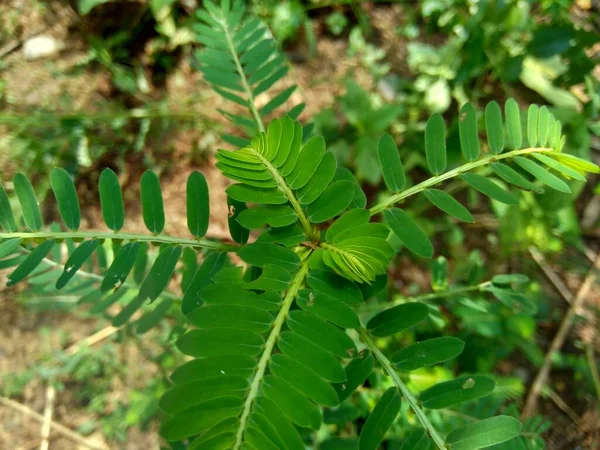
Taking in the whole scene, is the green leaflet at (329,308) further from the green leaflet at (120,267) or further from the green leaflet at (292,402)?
the green leaflet at (120,267)

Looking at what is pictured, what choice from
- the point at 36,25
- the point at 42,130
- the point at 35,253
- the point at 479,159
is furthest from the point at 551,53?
the point at 36,25

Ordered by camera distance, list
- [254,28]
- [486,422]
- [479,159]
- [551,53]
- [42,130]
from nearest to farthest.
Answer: [486,422], [479,159], [254,28], [551,53], [42,130]

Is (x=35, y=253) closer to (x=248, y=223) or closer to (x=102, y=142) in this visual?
(x=248, y=223)

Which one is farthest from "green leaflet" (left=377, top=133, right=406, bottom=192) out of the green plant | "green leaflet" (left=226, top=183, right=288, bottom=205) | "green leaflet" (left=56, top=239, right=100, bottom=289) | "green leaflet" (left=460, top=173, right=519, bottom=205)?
"green leaflet" (left=56, top=239, right=100, bottom=289)

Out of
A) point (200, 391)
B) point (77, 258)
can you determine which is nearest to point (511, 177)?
point (200, 391)

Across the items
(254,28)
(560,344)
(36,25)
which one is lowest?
(560,344)

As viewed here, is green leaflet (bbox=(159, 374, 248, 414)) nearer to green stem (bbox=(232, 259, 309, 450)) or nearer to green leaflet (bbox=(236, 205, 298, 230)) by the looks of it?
green stem (bbox=(232, 259, 309, 450))
